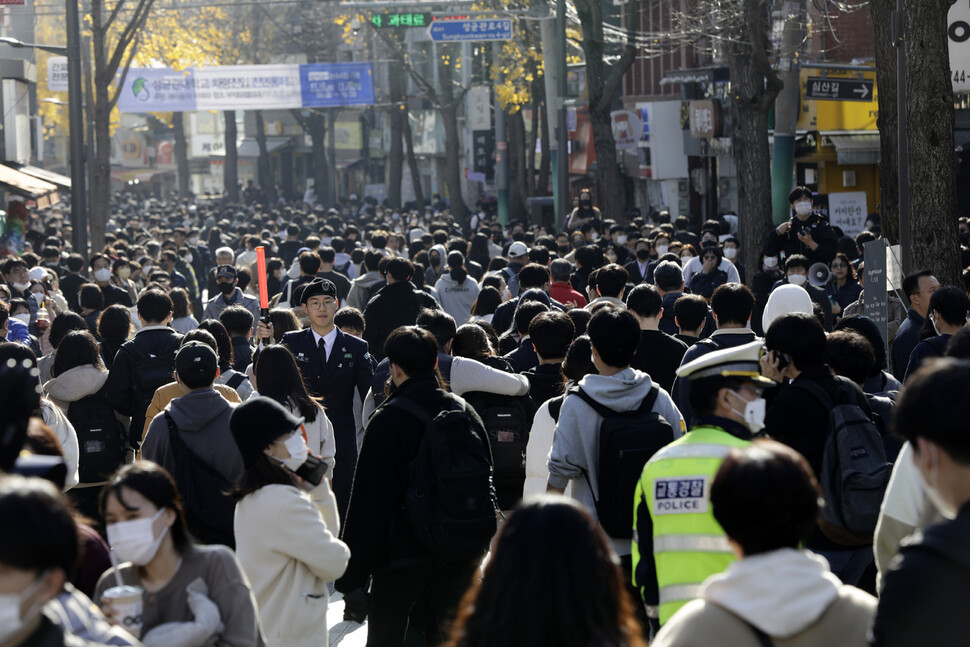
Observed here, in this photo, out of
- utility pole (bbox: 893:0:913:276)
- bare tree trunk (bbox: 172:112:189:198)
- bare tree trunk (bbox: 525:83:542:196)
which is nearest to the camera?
utility pole (bbox: 893:0:913:276)

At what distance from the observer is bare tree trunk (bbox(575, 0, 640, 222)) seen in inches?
965

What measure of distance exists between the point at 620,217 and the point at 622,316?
69.6 ft

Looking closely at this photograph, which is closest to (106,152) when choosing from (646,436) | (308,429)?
(308,429)

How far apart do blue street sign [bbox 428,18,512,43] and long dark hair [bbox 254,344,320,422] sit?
1964cm

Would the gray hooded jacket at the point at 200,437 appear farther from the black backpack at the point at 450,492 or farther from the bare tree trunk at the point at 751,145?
the bare tree trunk at the point at 751,145

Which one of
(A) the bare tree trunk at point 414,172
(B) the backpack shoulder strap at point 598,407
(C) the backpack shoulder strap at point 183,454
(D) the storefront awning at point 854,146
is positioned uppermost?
(A) the bare tree trunk at point 414,172

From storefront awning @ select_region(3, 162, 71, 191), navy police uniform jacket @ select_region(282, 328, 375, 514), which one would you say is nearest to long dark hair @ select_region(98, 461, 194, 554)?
navy police uniform jacket @ select_region(282, 328, 375, 514)

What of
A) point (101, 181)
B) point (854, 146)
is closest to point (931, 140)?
point (854, 146)

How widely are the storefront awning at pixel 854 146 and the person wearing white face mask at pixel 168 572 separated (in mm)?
20902

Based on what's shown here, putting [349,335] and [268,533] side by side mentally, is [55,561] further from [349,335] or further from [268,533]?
[349,335]

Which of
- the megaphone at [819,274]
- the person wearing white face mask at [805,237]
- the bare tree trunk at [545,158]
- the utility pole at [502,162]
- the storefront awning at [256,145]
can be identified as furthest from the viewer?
the storefront awning at [256,145]

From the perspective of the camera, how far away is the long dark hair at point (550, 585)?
2.85 metres

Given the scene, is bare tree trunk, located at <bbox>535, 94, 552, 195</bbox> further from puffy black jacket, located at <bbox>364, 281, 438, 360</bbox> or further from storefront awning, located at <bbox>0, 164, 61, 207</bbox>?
puffy black jacket, located at <bbox>364, 281, 438, 360</bbox>

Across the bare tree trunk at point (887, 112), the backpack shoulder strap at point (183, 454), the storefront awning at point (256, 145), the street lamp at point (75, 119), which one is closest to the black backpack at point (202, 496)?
the backpack shoulder strap at point (183, 454)
